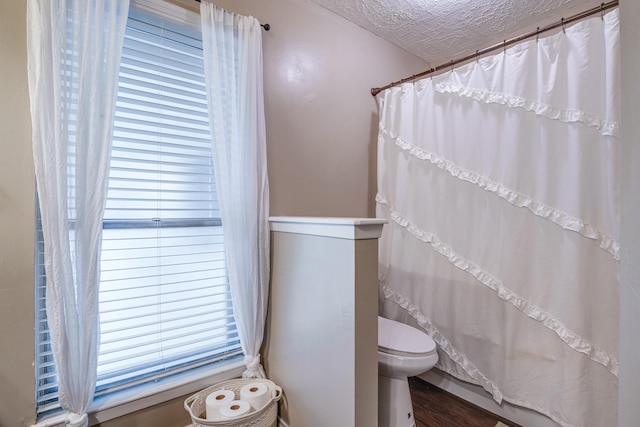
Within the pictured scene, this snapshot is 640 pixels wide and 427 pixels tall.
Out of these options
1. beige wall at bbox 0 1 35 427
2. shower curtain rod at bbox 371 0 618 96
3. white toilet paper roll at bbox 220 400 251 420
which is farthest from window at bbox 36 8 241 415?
shower curtain rod at bbox 371 0 618 96

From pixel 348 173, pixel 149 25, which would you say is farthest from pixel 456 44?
pixel 149 25

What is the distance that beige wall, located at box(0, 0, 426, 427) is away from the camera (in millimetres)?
1102

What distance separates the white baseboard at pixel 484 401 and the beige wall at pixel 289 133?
1.24 metres

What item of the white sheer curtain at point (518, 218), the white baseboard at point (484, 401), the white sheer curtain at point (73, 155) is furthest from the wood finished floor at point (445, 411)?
the white sheer curtain at point (73, 155)

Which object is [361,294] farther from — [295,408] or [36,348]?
[36,348]

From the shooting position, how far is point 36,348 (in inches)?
45.0

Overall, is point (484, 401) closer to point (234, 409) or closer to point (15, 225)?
point (234, 409)

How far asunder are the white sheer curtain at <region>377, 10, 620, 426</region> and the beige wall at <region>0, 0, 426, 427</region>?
0.27 meters

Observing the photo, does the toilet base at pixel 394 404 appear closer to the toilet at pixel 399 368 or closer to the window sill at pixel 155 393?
the toilet at pixel 399 368

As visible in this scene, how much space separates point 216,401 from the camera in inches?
52.8

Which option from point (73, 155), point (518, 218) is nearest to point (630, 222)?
point (518, 218)

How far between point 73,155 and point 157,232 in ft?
1.46

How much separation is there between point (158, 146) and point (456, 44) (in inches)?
91.3

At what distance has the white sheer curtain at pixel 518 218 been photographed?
1.36 meters
